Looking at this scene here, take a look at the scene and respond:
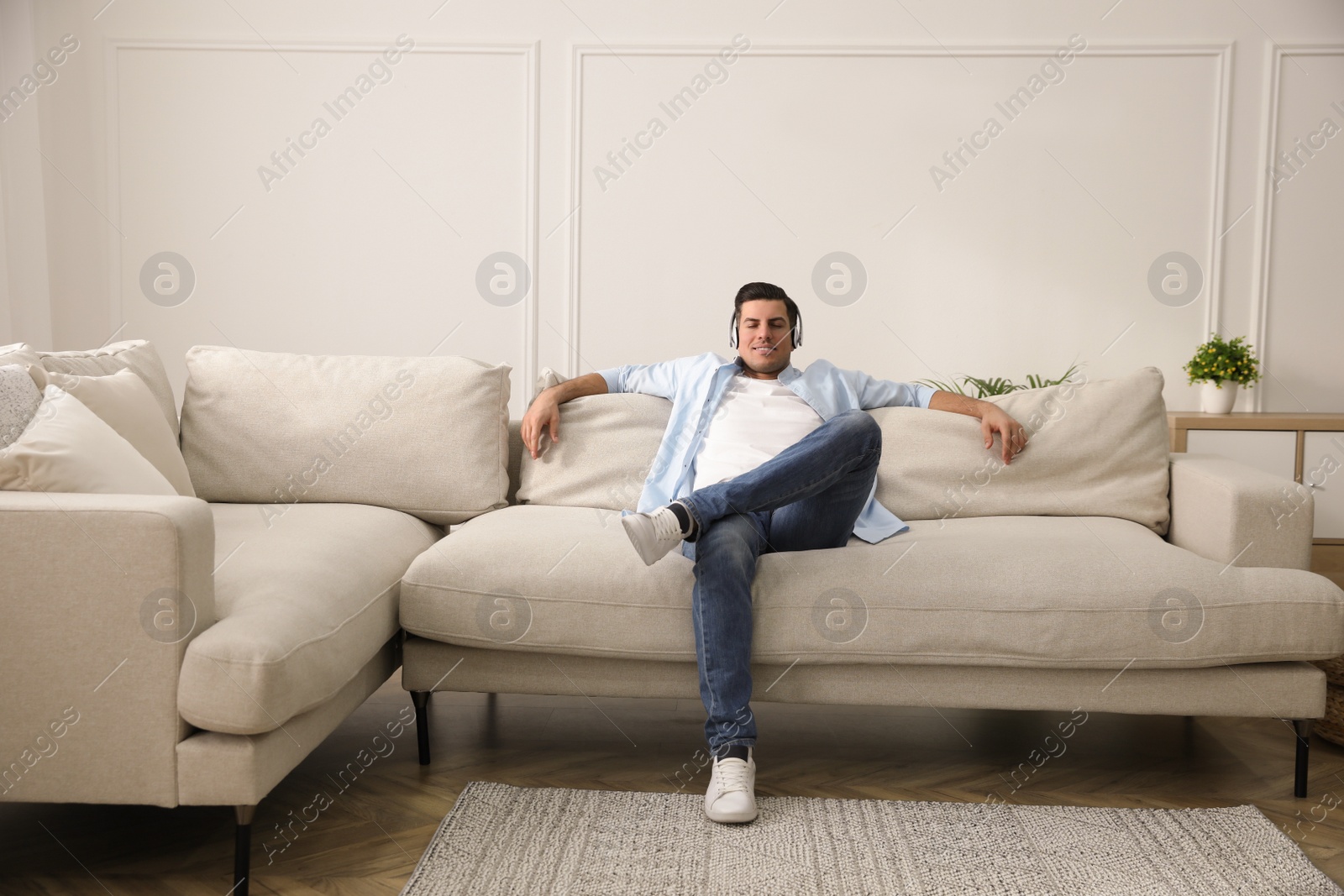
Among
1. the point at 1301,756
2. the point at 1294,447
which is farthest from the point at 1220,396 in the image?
the point at 1301,756

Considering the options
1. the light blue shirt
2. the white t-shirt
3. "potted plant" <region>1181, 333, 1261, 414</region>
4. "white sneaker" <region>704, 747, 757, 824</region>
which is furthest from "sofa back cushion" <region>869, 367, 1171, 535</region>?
"potted plant" <region>1181, 333, 1261, 414</region>

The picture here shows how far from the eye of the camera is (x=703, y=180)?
4.00 metres

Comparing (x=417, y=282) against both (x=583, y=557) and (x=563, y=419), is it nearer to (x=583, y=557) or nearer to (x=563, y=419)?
(x=563, y=419)

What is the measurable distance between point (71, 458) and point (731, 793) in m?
1.33

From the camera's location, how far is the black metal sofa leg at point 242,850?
5.24ft

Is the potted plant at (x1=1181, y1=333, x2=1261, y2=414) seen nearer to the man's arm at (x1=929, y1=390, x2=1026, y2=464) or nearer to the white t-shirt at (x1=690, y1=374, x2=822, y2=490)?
the man's arm at (x1=929, y1=390, x2=1026, y2=464)

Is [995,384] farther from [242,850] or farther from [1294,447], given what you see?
[242,850]

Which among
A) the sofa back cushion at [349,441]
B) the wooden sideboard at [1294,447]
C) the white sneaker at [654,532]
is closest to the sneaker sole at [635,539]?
the white sneaker at [654,532]

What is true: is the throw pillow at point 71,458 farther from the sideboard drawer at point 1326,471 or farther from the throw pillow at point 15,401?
the sideboard drawer at point 1326,471

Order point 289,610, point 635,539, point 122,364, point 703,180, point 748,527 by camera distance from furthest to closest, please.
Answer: point 703,180, point 122,364, point 748,527, point 635,539, point 289,610

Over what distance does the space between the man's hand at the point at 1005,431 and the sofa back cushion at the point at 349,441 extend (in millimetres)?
1262

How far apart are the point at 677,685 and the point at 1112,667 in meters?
0.88

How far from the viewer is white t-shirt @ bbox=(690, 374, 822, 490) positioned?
2.43 meters

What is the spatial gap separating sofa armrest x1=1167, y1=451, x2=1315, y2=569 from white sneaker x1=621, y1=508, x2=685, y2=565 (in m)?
1.23
